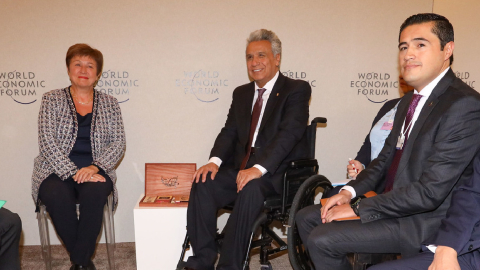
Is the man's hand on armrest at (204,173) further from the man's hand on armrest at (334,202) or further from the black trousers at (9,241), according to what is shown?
the black trousers at (9,241)

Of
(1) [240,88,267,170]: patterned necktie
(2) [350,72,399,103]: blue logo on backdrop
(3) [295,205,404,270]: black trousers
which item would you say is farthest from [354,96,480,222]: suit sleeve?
(2) [350,72,399,103]: blue logo on backdrop

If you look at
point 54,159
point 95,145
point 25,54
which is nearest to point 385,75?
point 95,145

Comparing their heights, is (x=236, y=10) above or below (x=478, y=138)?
above

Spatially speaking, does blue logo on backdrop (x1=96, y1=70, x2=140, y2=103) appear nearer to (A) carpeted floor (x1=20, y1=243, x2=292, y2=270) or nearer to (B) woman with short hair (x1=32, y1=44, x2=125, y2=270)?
(B) woman with short hair (x1=32, y1=44, x2=125, y2=270)

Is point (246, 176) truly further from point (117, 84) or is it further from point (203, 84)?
point (117, 84)

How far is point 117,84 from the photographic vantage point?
11.9ft

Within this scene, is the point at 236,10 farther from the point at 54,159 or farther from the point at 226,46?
the point at 54,159

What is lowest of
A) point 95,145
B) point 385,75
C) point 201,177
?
point 201,177

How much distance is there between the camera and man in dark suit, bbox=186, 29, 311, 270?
8.74 ft

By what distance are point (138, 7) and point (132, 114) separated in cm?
96

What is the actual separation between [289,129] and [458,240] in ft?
4.98

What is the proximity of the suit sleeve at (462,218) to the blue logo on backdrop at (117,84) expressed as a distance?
277 centimetres

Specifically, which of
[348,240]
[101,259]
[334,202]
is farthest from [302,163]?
[101,259]

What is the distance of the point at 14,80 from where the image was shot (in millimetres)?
3545
